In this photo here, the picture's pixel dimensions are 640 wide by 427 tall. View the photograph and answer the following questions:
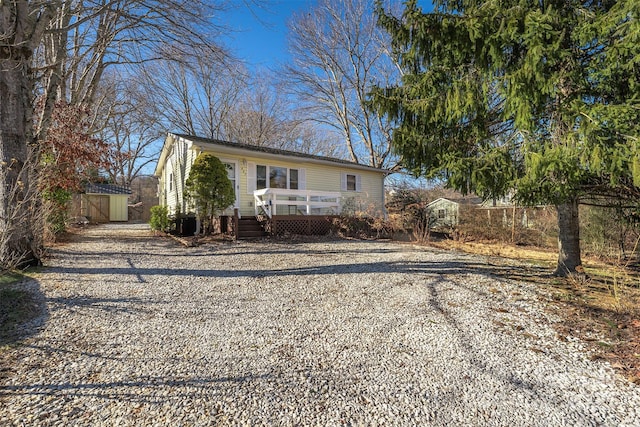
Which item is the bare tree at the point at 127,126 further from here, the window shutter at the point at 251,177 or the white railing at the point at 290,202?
the white railing at the point at 290,202

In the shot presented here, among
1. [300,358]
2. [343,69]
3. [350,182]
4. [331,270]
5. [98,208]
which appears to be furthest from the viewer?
[98,208]

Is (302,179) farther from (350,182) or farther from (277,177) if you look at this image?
(350,182)

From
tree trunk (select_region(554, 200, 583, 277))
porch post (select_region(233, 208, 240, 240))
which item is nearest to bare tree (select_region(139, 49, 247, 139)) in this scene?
porch post (select_region(233, 208, 240, 240))

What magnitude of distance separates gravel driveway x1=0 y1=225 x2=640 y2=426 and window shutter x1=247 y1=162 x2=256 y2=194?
718 cm

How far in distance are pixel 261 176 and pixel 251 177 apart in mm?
506

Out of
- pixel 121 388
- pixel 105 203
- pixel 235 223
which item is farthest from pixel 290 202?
pixel 105 203

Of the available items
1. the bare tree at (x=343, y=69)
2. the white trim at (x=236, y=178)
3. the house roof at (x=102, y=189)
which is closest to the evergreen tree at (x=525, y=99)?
the white trim at (x=236, y=178)

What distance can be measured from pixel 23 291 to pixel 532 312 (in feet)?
20.9

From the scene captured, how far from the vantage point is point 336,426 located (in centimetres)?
181

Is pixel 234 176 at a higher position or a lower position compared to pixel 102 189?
lower

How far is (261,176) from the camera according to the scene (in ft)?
39.9

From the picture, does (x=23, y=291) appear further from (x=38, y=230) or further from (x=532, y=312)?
(x=532, y=312)

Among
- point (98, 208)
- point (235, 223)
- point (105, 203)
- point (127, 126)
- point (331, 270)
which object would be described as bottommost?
point (331, 270)

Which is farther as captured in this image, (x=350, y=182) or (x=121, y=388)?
(x=350, y=182)
